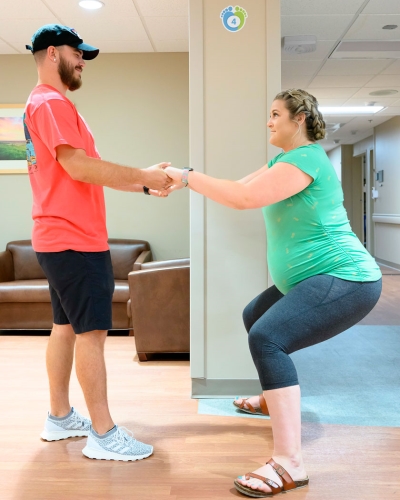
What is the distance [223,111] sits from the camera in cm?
320

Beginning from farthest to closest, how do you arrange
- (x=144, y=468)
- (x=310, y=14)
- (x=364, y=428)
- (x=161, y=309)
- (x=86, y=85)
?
1. (x=86, y=85)
2. (x=310, y=14)
3. (x=161, y=309)
4. (x=364, y=428)
5. (x=144, y=468)

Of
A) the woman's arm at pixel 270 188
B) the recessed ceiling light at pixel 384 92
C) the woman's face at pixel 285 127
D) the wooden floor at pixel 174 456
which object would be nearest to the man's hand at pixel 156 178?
the woman's arm at pixel 270 188

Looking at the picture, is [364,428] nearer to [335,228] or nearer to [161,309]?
[335,228]

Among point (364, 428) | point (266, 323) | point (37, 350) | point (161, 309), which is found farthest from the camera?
point (37, 350)

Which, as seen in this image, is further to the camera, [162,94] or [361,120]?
[361,120]

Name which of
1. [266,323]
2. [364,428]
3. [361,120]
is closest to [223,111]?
[266,323]

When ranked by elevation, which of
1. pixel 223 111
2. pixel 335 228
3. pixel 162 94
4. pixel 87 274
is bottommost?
pixel 87 274

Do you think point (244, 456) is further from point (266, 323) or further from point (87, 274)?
point (87, 274)

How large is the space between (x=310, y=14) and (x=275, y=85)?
2353mm

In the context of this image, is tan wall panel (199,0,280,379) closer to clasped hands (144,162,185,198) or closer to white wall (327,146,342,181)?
clasped hands (144,162,185,198)

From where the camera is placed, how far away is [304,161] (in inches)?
85.0

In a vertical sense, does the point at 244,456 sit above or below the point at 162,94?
below

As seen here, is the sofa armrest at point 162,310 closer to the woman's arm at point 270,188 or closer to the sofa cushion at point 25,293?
the sofa cushion at point 25,293

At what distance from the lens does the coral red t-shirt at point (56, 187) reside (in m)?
2.27
